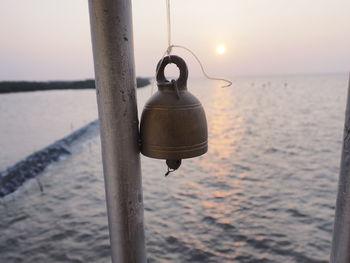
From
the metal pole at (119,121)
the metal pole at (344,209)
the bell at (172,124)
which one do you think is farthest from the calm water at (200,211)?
the bell at (172,124)

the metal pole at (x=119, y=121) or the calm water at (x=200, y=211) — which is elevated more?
the metal pole at (x=119, y=121)

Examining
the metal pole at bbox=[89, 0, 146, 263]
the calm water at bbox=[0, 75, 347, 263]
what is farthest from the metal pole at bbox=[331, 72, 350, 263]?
the calm water at bbox=[0, 75, 347, 263]

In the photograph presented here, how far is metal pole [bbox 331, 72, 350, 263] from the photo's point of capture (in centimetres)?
182

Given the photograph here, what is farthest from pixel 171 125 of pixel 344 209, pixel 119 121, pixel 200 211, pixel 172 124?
pixel 200 211

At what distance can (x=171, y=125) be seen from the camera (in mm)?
2213

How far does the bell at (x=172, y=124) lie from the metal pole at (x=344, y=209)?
102 centimetres

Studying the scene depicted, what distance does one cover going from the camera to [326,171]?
12.5 meters

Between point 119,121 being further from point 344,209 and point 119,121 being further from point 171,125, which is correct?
point 344,209

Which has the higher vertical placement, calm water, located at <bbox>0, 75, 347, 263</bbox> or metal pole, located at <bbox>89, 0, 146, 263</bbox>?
metal pole, located at <bbox>89, 0, 146, 263</bbox>

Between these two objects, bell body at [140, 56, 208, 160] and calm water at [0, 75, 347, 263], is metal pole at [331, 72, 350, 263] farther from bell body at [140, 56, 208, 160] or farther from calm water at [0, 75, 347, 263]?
calm water at [0, 75, 347, 263]

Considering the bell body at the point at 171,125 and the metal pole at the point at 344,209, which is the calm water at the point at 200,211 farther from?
the bell body at the point at 171,125

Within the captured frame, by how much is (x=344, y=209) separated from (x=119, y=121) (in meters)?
1.65

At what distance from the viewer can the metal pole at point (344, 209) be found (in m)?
1.82

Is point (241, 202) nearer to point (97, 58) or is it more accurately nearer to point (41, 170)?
point (97, 58)
